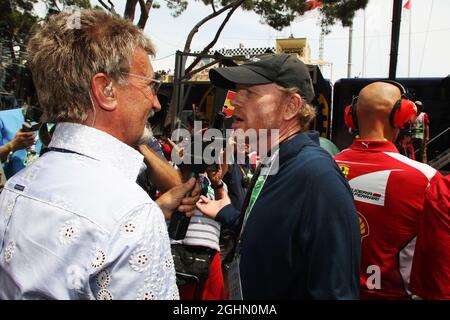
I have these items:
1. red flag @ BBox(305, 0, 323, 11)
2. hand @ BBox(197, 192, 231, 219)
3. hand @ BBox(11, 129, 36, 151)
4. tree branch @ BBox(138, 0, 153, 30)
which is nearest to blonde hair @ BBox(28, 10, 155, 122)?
hand @ BBox(197, 192, 231, 219)

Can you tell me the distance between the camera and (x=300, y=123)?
1.83 m

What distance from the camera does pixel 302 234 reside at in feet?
4.50

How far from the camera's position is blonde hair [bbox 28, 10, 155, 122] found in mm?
1074

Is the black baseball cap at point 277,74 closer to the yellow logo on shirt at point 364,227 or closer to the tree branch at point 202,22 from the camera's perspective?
the yellow logo on shirt at point 364,227

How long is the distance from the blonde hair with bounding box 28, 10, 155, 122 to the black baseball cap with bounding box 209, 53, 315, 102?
29.7 inches

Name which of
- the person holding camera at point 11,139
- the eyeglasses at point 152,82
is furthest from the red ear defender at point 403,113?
the person holding camera at point 11,139

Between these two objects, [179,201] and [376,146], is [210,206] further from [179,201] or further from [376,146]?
[376,146]

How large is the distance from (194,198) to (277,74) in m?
0.76

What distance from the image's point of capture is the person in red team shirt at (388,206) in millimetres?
2145

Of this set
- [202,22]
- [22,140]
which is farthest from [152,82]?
[202,22]

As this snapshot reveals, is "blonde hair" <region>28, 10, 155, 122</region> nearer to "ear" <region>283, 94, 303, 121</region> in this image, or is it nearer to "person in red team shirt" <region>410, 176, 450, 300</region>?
"ear" <region>283, 94, 303, 121</region>
